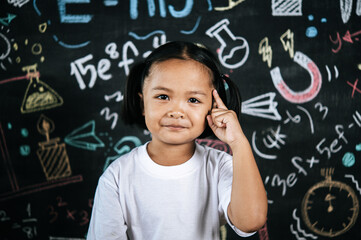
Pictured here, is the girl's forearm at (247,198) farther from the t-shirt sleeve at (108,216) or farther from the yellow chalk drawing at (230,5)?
the yellow chalk drawing at (230,5)

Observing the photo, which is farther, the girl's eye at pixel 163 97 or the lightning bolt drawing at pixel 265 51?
the lightning bolt drawing at pixel 265 51

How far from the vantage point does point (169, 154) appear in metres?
1.02

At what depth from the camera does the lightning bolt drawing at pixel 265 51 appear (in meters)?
1.56

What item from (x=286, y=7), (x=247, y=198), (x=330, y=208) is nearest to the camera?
(x=247, y=198)

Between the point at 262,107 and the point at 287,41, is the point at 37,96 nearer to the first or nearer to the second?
the point at 262,107

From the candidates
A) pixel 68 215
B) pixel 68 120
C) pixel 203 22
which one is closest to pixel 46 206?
pixel 68 215

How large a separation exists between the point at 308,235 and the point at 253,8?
1259 millimetres

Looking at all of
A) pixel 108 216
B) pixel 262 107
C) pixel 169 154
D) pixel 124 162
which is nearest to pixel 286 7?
pixel 262 107

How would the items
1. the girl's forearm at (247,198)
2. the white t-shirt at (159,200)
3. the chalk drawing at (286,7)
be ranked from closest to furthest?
1. the girl's forearm at (247,198)
2. the white t-shirt at (159,200)
3. the chalk drawing at (286,7)

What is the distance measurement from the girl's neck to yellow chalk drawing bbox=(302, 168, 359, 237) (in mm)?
948

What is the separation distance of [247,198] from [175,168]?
0.26 meters

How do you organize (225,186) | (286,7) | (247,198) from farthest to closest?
(286,7) → (225,186) → (247,198)

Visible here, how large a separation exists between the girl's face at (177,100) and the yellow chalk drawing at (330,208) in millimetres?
1013

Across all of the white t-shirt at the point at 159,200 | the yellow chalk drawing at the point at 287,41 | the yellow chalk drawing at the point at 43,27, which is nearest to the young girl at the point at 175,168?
the white t-shirt at the point at 159,200
